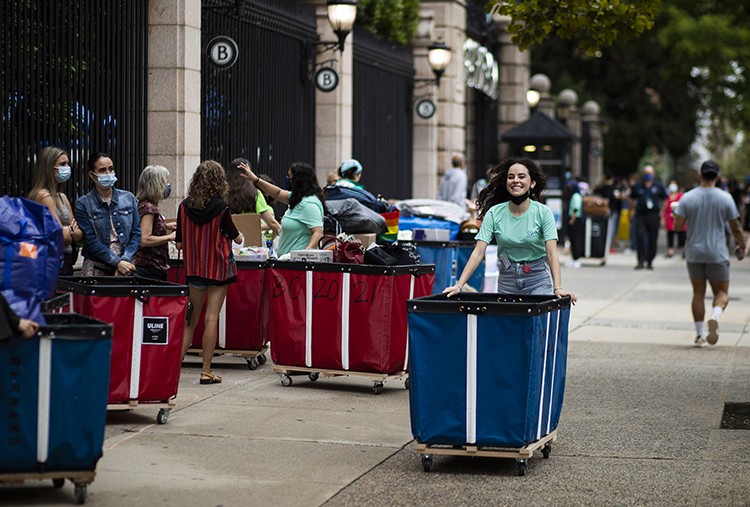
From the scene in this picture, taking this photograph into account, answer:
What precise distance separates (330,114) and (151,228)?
8.99 m

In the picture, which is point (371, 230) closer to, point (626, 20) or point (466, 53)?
point (626, 20)

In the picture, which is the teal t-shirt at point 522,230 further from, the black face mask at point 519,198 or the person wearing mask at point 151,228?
the person wearing mask at point 151,228

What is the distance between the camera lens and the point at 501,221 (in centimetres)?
894

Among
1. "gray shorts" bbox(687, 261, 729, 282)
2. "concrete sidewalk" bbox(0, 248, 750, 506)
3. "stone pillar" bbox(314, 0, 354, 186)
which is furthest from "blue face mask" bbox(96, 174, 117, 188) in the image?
"stone pillar" bbox(314, 0, 354, 186)

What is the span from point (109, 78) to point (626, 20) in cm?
499

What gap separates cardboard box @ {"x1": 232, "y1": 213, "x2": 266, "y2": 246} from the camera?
12.7 meters

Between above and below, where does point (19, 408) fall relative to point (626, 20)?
below

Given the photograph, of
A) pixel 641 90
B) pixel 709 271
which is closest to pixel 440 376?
pixel 709 271

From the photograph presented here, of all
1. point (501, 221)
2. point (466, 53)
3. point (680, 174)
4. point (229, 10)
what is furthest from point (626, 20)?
point (680, 174)

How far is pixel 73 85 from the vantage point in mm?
12633

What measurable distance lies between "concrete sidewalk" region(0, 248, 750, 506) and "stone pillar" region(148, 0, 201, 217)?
8.58 feet

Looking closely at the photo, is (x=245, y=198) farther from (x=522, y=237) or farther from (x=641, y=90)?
(x=641, y=90)

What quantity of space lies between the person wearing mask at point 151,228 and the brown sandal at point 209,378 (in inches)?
34.2

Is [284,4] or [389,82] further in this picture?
[389,82]
